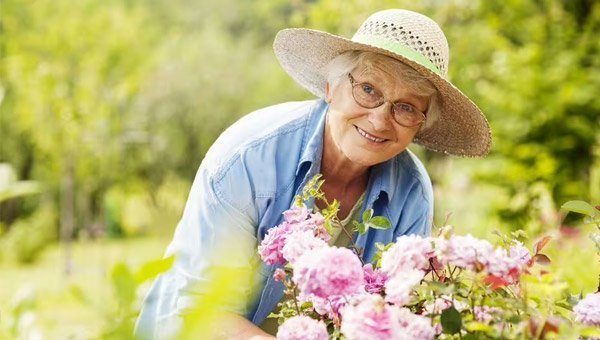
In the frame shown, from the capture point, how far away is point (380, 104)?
2139 millimetres

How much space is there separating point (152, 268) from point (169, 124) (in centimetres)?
2144

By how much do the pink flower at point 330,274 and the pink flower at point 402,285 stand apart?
2.6 inches

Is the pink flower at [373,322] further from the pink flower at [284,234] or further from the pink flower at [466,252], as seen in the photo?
the pink flower at [284,234]

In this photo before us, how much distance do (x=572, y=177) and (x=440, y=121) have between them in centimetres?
573

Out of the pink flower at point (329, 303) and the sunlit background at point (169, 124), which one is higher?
the pink flower at point (329, 303)

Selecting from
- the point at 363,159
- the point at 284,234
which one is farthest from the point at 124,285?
the point at 363,159

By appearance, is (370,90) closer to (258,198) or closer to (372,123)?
(372,123)

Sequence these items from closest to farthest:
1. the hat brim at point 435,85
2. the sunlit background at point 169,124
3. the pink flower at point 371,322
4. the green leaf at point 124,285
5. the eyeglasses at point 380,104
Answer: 1. the green leaf at point 124,285
2. the pink flower at point 371,322
3. the eyeglasses at point 380,104
4. the hat brim at point 435,85
5. the sunlit background at point 169,124

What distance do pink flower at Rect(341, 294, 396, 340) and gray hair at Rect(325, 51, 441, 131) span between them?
3.23 ft

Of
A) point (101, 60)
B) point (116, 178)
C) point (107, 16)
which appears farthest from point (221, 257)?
point (116, 178)

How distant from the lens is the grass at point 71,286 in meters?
0.72

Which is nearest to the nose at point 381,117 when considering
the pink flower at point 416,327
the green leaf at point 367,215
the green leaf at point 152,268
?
the green leaf at point 367,215

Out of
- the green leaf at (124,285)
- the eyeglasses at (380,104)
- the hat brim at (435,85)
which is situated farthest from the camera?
the hat brim at (435,85)

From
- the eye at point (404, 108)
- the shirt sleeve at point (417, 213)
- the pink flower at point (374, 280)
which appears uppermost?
the eye at point (404, 108)
